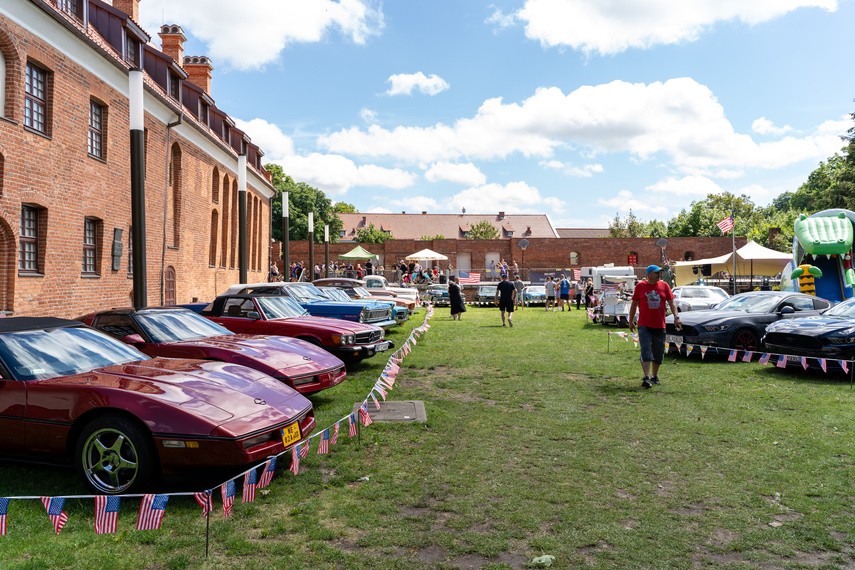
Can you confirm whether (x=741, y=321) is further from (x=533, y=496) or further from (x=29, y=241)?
(x=29, y=241)

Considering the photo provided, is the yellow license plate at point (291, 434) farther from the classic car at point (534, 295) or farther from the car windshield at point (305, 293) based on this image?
the classic car at point (534, 295)

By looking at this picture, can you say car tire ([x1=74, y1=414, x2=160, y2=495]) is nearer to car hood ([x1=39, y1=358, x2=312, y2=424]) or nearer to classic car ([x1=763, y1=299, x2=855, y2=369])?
car hood ([x1=39, y1=358, x2=312, y2=424])

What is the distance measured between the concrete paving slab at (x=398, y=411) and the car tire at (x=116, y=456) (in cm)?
282

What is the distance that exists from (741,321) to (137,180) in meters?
11.3

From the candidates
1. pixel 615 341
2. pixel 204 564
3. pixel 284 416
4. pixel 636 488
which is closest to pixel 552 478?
pixel 636 488

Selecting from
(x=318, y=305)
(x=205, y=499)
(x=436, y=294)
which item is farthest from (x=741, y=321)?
(x=436, y=294)

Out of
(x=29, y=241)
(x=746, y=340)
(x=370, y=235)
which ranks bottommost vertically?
(x=746, y=340)

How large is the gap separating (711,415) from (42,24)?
47.3 feet

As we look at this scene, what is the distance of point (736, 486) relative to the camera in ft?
15.8

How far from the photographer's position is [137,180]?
9656mm

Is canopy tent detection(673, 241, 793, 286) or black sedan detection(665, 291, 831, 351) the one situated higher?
canopy tent detection(673, 241, 793, 286)

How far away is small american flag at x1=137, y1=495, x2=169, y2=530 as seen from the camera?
3.74 metres

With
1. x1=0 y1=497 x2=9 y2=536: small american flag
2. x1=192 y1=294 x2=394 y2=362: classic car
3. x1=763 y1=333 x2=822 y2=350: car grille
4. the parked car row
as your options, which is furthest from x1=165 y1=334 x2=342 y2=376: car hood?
x1=763 y1=333 x2=822 y2=350: car grille

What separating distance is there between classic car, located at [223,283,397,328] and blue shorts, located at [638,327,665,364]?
565 cm
